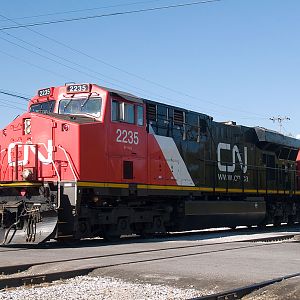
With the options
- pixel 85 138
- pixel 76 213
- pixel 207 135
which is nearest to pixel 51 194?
pixel 76 213

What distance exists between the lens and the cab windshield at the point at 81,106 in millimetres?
13453

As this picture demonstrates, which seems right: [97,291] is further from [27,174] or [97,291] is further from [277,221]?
[277,221]

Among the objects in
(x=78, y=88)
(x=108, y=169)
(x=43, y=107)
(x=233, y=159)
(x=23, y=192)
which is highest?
(x=78, y=88)

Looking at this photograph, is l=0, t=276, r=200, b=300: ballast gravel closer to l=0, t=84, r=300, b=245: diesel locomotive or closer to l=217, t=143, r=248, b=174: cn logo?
l=0, t=84, r=300, b=245: diesel locomotive

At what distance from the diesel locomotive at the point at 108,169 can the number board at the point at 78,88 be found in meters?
0.03

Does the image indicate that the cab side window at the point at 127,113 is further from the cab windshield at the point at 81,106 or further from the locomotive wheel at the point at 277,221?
the locomotive wheel at the point at 277,221

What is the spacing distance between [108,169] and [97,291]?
656cm

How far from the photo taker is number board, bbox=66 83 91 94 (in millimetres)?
13711

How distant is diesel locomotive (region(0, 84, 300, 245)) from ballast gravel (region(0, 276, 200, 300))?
4775 mm

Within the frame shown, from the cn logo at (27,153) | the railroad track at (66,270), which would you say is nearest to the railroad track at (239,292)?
the railroad track at (66,270)

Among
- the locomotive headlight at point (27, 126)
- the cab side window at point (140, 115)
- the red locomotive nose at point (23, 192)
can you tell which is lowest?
the red locomotive nose at point (23, 192)

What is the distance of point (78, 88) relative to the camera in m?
13.9

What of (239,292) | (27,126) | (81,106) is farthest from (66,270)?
(81,106)

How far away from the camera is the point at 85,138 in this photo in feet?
41.8
